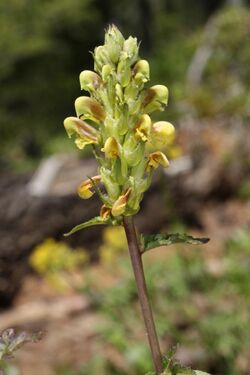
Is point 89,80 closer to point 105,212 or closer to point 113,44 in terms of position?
point 113,44

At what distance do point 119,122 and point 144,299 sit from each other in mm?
339

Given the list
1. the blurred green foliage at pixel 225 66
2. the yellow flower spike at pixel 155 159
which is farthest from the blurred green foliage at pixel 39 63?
the yellow flower spike at pixel 155 159

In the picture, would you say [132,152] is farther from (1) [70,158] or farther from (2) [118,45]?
(1) [70,158]

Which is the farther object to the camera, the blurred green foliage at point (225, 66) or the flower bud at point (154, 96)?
the blurred green foliage at point (225, 66)

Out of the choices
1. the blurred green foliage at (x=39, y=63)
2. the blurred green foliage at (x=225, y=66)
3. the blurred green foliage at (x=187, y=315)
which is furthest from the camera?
the blurred green foliage at (x=39, y=63)

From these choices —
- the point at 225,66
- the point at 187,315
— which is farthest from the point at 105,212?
the point at 225,66

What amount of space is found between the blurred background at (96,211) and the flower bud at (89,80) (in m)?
2.64

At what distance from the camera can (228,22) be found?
36.1 ft

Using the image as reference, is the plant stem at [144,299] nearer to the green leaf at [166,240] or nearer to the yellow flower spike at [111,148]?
the green leaf at [166,240]

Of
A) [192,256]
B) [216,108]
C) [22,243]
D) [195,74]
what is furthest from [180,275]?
[195,74]

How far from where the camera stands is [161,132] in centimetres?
134

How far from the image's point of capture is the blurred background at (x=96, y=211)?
4.14m

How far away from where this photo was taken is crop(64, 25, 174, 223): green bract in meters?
1.20

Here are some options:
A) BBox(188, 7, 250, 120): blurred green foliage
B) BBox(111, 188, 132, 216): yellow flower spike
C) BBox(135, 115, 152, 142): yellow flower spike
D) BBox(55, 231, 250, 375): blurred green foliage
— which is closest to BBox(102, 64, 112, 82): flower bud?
BBox(135, 115, 152, 142): yellow flower spike
